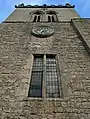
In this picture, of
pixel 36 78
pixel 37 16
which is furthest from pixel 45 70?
pixel 37 16

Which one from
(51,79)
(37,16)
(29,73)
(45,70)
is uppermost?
(37,16)

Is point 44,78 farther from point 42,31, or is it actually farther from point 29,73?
point 42,31

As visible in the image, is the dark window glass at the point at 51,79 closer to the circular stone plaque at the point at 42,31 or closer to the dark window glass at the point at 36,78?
the dark window glass at the point at 36,78

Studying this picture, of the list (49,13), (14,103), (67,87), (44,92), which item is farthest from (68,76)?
(49,13)

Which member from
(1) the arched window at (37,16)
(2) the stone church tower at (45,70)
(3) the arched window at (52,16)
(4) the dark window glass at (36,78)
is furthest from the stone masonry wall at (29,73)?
(1) the arched window at (37,16)

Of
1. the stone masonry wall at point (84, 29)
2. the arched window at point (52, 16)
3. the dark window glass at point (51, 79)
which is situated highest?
the arched window at point (52, 16)

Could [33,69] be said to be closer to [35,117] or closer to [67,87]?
[67,87]

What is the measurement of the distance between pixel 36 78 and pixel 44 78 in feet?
1.34

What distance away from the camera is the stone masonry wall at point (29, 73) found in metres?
5.98

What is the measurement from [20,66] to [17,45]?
229 centimetres

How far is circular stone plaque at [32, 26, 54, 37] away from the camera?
38.8 feet

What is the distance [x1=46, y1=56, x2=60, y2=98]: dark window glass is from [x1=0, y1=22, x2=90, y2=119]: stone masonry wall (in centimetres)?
34

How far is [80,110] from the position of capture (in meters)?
5.98

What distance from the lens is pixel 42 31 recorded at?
1239 cm
